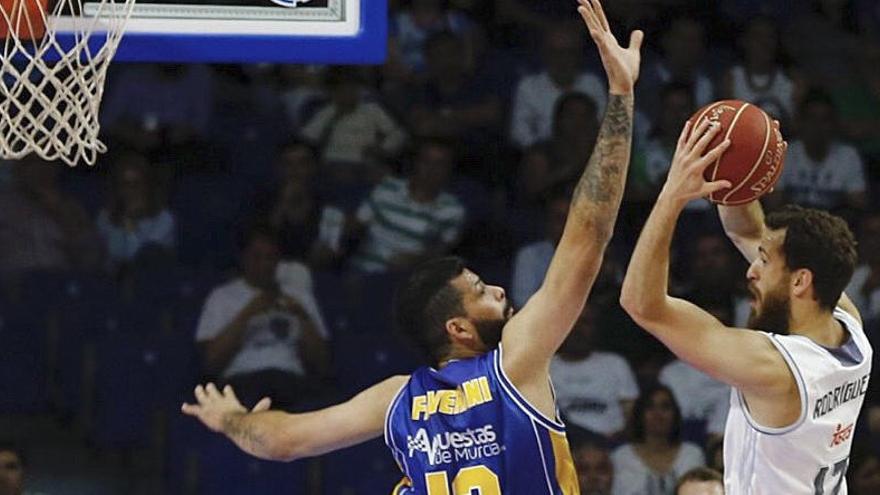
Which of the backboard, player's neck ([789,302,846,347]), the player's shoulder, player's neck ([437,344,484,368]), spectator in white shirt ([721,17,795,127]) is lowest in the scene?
the player's shoulder

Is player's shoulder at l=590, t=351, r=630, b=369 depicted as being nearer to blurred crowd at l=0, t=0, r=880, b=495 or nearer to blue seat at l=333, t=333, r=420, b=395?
blurred crowd at l=0, t=0, r=880, b=495

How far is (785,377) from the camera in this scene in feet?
14.4

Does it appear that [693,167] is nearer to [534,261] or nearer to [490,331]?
[490,331]

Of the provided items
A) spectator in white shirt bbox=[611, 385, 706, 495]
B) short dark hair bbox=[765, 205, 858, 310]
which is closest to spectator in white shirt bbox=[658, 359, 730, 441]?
spectator in white shirt bbox=[611, 385, 706, 495]

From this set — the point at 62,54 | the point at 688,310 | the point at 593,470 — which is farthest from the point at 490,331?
the point at 593,470

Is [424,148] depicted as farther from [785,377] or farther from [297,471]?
[785,377]

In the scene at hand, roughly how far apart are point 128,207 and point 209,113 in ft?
2.61

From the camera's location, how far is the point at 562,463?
4449mm

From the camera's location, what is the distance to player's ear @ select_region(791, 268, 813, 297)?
4461mm

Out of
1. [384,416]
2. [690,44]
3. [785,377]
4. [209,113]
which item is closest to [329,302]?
[209,113]

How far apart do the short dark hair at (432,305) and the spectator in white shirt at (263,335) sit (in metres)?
3.29

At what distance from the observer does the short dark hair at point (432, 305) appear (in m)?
4.64

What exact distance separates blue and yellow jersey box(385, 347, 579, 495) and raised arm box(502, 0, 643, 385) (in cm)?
11

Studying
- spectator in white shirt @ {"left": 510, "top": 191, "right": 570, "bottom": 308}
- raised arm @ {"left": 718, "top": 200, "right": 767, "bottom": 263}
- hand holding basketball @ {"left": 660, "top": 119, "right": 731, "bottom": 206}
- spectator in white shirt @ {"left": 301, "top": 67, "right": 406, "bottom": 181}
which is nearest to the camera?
hand holding basketball @ {"left": 660, "top": 119, "right": 731, "bottom": 206}
